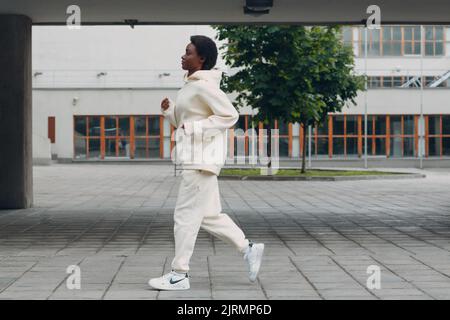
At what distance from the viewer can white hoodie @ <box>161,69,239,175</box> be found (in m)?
6.56

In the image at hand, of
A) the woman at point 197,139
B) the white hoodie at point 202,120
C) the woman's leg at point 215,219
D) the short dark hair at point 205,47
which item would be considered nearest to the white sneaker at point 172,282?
the woman at point 197,139

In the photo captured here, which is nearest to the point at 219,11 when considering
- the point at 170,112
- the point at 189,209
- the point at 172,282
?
the point at 170,112

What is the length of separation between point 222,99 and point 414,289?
2.18 meters

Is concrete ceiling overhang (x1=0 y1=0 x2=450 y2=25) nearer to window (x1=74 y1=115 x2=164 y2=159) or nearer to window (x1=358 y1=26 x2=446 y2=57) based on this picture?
window (x1=74 y1=115 x2=164 y2=159)

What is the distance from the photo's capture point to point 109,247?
31.5ft

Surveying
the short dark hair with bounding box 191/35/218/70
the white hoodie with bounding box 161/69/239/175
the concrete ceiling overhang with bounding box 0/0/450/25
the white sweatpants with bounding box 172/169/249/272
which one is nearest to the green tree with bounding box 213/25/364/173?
the concrete ceiling overhang with bounding box 0/0/450/25

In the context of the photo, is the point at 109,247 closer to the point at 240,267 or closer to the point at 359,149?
the point at 240,267

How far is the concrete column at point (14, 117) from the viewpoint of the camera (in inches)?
607

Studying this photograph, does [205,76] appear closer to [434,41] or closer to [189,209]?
[189,209]

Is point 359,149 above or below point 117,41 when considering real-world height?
below

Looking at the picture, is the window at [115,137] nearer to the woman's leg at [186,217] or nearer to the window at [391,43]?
the window at [391,43]

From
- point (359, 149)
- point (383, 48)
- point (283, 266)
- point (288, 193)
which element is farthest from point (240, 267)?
point (383, 48)

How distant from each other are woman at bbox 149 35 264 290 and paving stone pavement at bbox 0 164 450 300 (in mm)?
317

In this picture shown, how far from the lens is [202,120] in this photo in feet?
21.6
